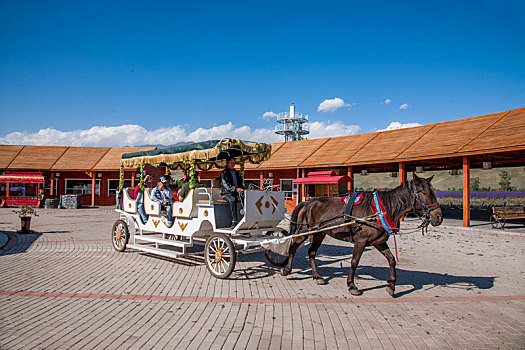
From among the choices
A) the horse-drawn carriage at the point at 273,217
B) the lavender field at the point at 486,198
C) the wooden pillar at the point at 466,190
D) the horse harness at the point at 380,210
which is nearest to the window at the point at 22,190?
the horse-drawn carriage at the point at 273,217

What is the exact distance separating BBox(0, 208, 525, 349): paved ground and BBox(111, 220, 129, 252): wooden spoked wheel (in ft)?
1.64

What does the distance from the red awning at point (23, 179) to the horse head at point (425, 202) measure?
102 ft

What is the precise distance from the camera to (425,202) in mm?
5949

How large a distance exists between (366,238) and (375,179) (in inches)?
4021

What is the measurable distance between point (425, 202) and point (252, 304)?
3314 millimetres

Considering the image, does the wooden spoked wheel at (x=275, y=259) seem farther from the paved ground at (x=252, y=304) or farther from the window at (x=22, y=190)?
the window at (x=22, y=190)

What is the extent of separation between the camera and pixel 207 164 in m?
9.74

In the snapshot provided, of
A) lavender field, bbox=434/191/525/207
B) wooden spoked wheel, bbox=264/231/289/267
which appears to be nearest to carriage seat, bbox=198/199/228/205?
wooden spoked wheel, bbox=264/231/289/267

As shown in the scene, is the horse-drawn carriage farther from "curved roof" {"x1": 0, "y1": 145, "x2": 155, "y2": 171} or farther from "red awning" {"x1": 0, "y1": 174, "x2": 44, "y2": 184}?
"red awning" {"x1": 0, "y1": 174, "x2": 44, "y2": 184}

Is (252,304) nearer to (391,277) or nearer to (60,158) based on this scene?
(391,277)

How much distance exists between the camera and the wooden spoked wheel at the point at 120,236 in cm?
965

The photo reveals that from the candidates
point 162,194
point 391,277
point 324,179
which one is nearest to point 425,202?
point 391,277

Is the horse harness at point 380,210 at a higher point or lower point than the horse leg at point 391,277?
higher

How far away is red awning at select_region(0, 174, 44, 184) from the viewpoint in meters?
28.6
